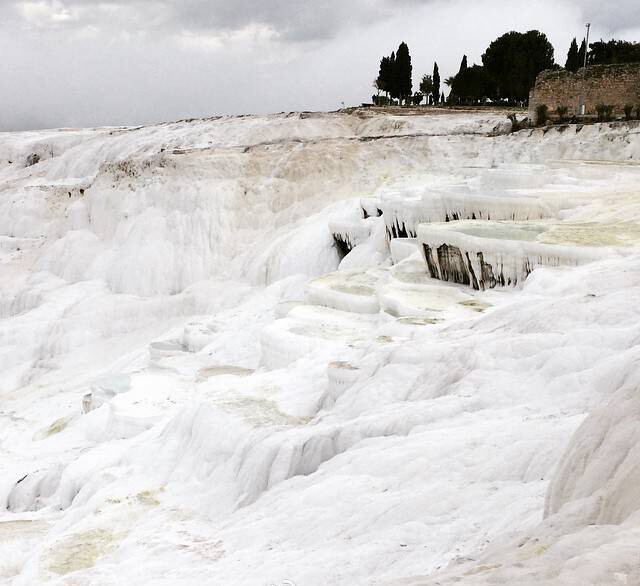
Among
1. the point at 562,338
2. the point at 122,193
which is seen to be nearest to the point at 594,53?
the point at 122,193

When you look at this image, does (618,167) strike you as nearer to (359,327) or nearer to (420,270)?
(420,270)

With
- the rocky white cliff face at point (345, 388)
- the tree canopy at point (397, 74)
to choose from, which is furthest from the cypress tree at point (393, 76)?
the rocky white cliff face at point (345, 388)

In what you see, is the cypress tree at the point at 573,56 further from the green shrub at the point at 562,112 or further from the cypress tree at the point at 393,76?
the green shrub at the point at 562,112

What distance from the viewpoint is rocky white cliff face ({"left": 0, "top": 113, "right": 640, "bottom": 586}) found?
13.7 feet

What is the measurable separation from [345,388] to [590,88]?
60.4 ft

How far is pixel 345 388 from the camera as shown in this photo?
7242mm

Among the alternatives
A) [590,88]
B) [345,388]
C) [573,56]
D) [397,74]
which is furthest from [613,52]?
[345,388]

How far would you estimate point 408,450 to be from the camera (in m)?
5.30

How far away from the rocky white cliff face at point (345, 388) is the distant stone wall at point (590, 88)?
8.81ft

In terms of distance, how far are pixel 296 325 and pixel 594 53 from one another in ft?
123

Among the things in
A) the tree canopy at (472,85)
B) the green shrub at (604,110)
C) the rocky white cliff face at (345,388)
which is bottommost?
the rocky white cliff face at (345,388)

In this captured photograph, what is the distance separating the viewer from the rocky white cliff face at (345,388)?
418 cm

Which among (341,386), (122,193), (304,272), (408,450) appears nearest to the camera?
(408,450)

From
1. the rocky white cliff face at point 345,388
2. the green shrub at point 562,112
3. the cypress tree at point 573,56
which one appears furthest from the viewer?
the cypress tree at point 573,56
